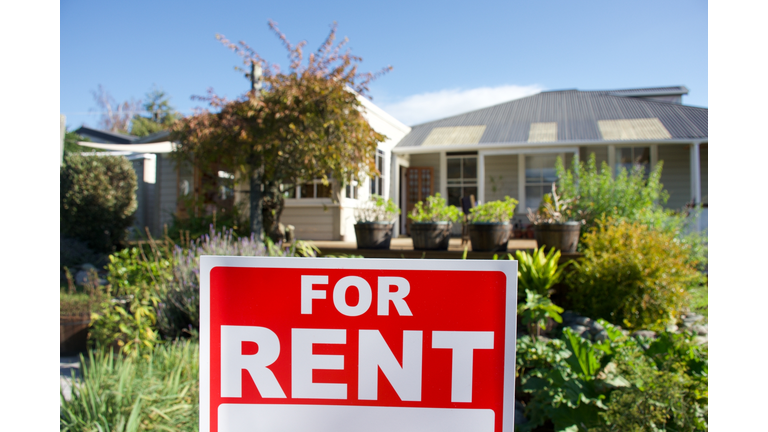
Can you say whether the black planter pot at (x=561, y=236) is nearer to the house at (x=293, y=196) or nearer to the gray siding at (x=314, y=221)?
the house at (x=293, y=196)

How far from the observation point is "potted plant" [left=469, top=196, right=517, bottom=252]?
5.81 metres

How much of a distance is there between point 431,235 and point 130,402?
4.15 metres

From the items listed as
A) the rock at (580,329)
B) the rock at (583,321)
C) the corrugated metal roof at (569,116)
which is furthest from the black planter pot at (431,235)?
the corrugated metal roof at (569,116)

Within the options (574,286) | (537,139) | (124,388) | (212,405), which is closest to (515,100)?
(537,139)

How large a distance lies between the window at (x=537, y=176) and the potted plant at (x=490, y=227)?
7110 millimetres

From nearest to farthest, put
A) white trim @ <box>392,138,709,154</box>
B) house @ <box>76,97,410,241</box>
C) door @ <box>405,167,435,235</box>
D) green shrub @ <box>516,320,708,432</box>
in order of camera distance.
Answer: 1. green shrub @ <box>516,320,708,432</box>
2. house @ <box>76,97,410,241</box>
3. white trim @ <box>392,138,709,154</box>
4. door @ <box>405,167,435,235</box>

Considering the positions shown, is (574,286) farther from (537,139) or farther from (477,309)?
(537,139)

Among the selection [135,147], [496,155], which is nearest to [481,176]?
[496,155]

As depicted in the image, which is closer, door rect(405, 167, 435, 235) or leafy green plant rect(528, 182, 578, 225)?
leafy green plant rect(528, 182, 578, 225)

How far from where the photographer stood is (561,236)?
5578 millimetres

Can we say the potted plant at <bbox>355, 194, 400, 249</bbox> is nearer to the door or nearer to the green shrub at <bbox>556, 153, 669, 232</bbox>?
the green shrub at <bbox>556, 153, 669, 232</bbox>

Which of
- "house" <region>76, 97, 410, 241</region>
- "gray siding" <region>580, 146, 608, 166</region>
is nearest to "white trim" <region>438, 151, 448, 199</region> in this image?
"house" <region>76, 97, 410, 241</region>

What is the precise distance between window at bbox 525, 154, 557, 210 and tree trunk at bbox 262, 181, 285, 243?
782 centimetres

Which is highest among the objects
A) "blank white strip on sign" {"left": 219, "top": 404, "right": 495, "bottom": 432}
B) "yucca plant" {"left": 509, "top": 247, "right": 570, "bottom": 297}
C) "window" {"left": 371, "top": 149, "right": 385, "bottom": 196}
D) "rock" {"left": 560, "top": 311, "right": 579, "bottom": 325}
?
"window" {"left": 371, "top": 149, "right": 385, "bottom": 196}
